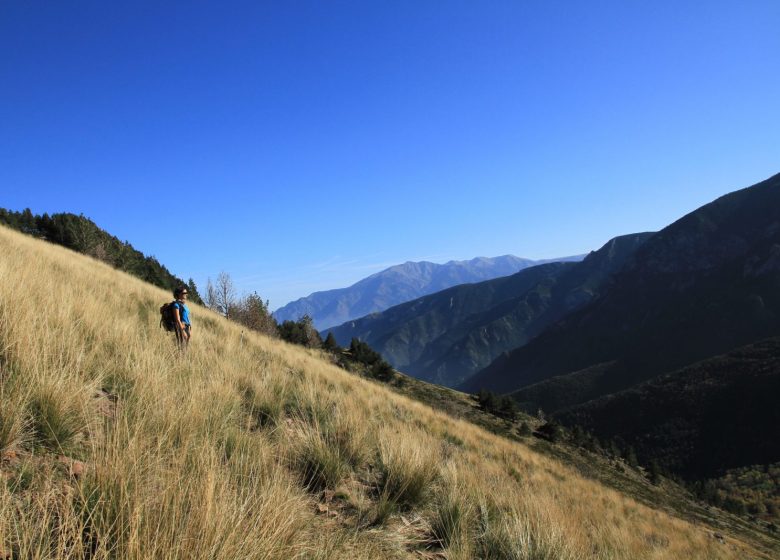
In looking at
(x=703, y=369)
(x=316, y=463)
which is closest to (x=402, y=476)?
(x=316, y=463)

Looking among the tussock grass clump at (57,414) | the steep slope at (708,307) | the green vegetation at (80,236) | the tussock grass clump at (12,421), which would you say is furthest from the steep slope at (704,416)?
the tussock grass clump at (12,421)

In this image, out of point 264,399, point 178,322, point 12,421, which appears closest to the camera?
point 12,421

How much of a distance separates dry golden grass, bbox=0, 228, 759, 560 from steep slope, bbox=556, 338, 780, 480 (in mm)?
92833

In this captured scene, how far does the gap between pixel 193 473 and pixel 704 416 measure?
11175 centimetres

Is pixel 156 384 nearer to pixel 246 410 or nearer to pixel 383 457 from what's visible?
pixel 246 410

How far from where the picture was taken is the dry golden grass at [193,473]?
177cm

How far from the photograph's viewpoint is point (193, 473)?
2.26 m

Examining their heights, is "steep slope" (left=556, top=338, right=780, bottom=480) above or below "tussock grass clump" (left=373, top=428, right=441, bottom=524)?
below

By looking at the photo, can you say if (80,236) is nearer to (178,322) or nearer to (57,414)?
(178,322)

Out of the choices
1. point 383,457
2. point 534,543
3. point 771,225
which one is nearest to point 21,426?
point 383,457

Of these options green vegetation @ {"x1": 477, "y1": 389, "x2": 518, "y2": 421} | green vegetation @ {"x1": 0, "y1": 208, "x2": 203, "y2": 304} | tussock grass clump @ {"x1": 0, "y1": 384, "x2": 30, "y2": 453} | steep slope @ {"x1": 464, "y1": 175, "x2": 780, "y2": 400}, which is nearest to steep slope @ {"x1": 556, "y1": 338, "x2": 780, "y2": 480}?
steep slope @ {"x1": 464, "y1": 175, "x2": 780, "y2": 400}

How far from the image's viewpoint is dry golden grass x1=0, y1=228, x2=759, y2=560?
1.77 m

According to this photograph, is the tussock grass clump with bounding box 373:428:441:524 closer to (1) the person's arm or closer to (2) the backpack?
(1) the person's arm

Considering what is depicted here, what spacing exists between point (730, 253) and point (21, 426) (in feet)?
772
